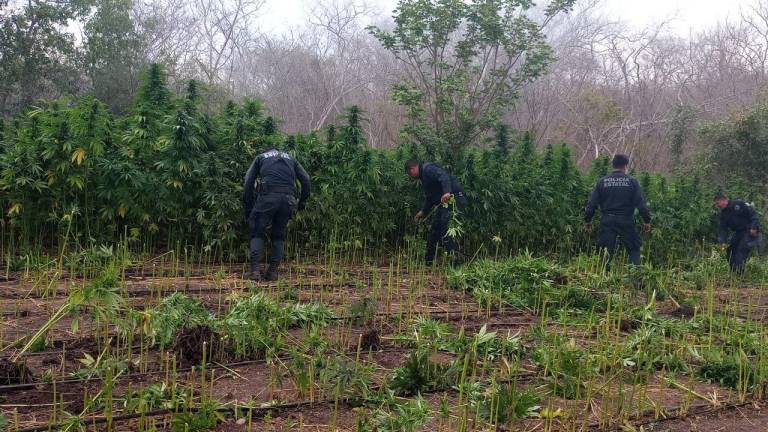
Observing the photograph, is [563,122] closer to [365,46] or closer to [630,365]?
[365,46]

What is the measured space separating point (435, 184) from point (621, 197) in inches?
87.4

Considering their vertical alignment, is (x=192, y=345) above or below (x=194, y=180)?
below

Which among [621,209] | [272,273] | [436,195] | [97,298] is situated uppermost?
[436,195]

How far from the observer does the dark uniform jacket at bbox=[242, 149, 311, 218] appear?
22.8 feet

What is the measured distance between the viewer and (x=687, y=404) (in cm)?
337

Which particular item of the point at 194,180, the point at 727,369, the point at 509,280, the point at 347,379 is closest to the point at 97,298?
the point at 347,379

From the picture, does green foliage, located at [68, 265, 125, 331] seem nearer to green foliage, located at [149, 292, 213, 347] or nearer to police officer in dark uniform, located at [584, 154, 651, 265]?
green foliage, located at [149, 292, 213, 347]

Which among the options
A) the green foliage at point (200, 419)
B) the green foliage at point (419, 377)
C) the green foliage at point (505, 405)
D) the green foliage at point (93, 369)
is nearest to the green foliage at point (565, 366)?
the green foliage at point (505, 405)

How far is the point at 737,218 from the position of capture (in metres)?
10.1

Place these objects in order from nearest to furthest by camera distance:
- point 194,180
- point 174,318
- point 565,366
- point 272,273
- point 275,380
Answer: point 275,380 → point 565,366 → point 174,318 → point 272,273 → point 194,180

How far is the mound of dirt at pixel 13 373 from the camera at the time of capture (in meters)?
3.16

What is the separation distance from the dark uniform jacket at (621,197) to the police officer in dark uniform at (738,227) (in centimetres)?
261

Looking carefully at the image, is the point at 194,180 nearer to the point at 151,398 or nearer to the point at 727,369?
the point at 151,398

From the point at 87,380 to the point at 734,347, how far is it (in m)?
3.70
